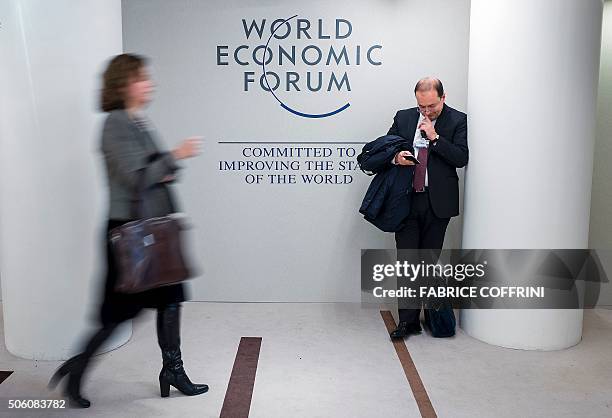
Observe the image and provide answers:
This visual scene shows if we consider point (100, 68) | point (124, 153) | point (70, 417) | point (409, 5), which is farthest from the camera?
point (409, 5)

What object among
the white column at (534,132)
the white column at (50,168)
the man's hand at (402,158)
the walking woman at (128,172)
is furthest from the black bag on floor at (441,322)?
the white column at (50,168)

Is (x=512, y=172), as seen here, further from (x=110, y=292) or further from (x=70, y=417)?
(x=70, y=417)

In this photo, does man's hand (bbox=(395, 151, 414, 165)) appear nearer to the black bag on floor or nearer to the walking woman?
the black bag on floor

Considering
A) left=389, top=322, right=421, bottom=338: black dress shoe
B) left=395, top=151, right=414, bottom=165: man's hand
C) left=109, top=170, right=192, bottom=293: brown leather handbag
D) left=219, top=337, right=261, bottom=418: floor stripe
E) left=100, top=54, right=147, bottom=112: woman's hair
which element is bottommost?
left=389, top=322, right=421, bottom=338: black dress shoe

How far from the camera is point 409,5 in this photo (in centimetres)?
509

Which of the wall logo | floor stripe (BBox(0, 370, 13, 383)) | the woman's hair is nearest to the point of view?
the woman's hair

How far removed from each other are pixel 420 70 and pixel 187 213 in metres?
2.10

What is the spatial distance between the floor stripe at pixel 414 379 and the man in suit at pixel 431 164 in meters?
0.17

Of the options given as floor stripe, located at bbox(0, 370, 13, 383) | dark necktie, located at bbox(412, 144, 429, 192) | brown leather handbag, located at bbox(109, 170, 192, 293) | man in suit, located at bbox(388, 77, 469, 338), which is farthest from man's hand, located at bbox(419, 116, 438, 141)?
floor stripe, located at bbox(0, 370, 13, 383)

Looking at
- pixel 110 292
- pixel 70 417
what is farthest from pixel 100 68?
pixel 70 417

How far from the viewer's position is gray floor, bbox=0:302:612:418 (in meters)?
3.42

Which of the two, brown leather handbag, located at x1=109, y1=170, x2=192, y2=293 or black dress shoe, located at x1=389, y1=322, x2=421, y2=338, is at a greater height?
brown leather handbag, located at x1=109, y1=170, x2=192, y2=293

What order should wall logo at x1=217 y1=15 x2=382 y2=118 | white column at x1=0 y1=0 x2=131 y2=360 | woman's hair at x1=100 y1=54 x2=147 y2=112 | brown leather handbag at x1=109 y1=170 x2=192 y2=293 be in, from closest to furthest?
brown leather handbag at x1=109 y1=170 x2=192 y2=293 → woman's hair at x1=100 y1=54 x2=147 y2=112 → white column at x1=0 y1=0 x2=131 y2=360 → wall logo at x1=217 y1=15 x2=382 y2=118

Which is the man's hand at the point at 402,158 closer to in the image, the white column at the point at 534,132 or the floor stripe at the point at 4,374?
the white column at the point at 534,132
